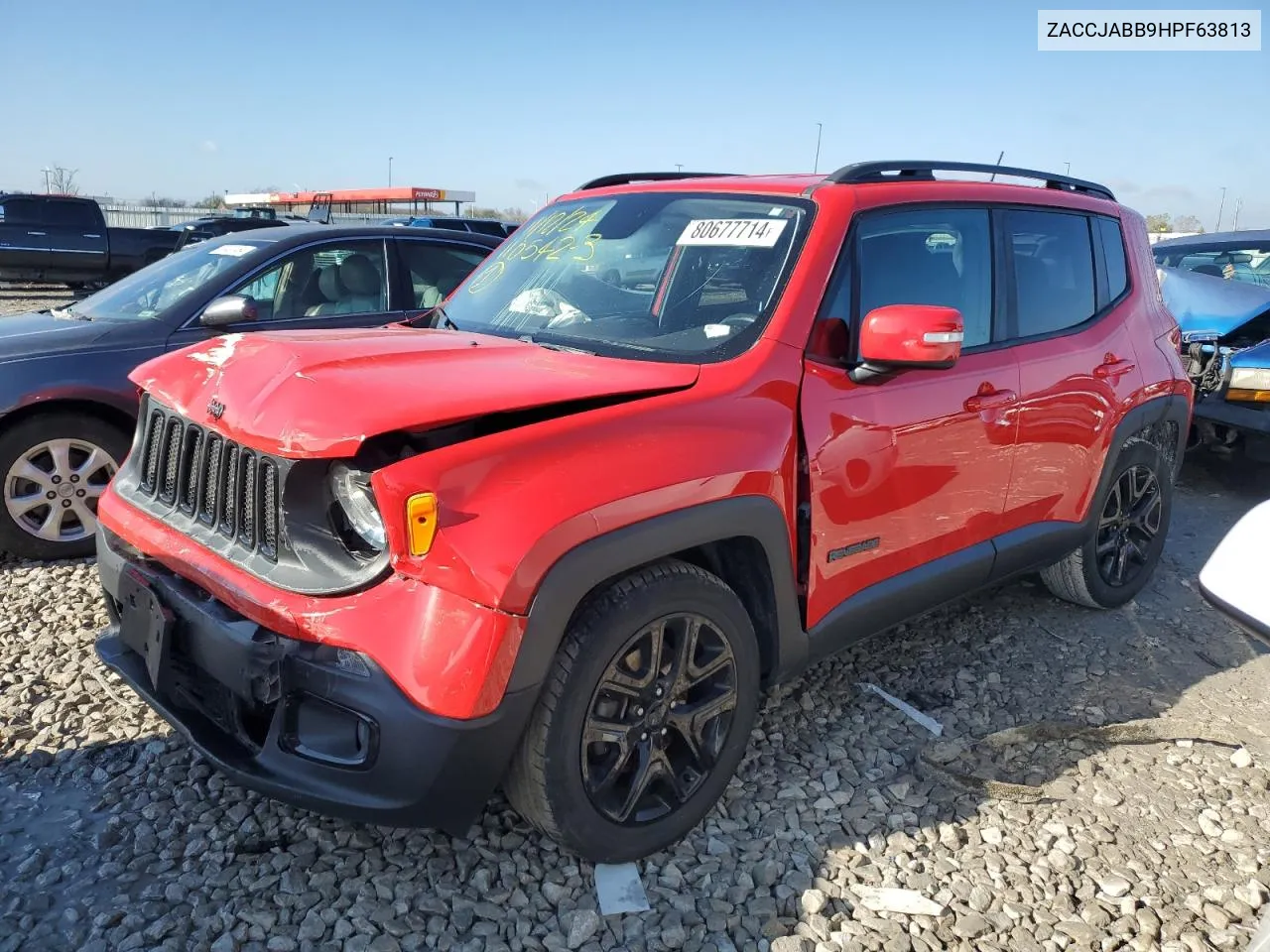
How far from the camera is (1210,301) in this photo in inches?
269

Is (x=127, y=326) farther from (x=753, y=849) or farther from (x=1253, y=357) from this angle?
(x=1253, y=357)

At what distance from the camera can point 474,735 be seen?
7.00 feet

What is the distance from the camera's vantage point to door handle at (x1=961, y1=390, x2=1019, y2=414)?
3.28 m

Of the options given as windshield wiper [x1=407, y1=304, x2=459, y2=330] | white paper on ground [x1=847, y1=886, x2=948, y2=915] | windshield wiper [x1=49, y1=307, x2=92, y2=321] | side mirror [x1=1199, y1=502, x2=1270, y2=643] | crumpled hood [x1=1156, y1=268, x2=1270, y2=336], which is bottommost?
white paper on ground [x1=847, y1=886, x2=948, y2=915]

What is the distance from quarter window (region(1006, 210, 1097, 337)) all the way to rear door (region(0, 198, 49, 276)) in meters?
15.3

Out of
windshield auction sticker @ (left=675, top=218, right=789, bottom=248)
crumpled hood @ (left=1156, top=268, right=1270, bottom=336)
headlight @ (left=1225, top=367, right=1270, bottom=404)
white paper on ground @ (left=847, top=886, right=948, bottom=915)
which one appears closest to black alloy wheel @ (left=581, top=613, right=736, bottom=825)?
white paper on ground @ (left=847, top=886, right=948, bottom=915)

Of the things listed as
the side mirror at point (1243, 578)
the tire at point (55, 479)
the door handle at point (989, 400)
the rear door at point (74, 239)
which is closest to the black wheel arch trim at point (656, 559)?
the door handle at point (989, 400)

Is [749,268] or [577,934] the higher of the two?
[749,268]

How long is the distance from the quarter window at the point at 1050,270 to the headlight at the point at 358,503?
2.55 metres

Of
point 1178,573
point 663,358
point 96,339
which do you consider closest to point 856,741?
point 663,358

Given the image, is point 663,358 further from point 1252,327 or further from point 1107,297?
point 1252,327

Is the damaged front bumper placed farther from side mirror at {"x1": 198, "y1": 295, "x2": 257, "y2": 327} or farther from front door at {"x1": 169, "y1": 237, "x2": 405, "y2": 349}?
front door at {"x1": 169, "y1": 237, "x2": 405, "y2": 349}

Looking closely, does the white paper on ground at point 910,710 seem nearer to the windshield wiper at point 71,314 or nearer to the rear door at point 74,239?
the windshield wiper at point 71,314

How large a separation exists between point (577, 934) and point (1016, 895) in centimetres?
121
